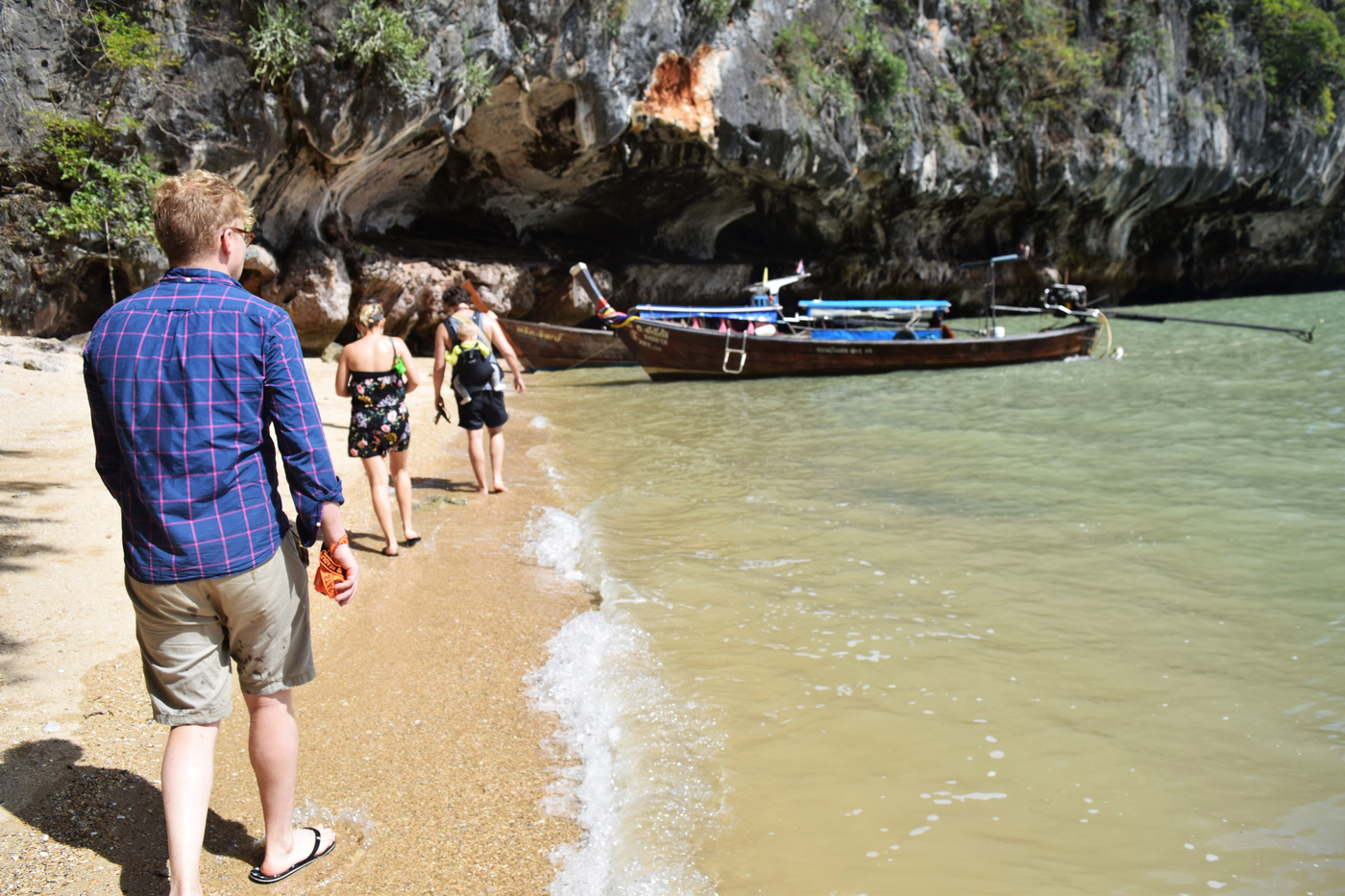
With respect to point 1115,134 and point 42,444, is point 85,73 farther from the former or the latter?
point 1115,134

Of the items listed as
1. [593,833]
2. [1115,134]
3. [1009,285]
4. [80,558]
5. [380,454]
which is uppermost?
[1115,134]

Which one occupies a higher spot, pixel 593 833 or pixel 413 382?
pixel 413 382

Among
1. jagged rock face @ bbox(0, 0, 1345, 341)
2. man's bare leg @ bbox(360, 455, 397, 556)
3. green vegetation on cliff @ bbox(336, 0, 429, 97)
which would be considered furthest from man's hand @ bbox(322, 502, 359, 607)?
green vegetation on cliff @ bbox(336, 0, 429, 97)

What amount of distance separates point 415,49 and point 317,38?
4.41 feet

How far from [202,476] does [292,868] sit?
1.15 m

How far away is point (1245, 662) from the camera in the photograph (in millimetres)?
3527

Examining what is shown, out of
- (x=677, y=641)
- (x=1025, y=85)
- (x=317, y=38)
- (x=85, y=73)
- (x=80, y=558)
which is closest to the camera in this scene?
(x=677, y=641)

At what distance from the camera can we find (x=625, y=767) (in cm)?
286

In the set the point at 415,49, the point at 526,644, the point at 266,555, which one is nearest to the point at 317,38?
the point at 415,49

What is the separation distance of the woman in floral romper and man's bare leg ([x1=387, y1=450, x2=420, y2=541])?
15cm

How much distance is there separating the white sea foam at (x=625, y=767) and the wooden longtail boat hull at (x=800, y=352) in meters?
10.1

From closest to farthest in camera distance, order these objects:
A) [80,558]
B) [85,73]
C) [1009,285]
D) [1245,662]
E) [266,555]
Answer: [266,555]
[1245,662]
[80,558]
[85,73]
[1009,285]

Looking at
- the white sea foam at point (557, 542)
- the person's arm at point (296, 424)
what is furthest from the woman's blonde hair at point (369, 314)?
the person's arm at point (296, 424)

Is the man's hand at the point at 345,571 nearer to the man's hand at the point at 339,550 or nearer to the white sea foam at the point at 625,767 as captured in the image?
the man's hand at the point at 339,550
